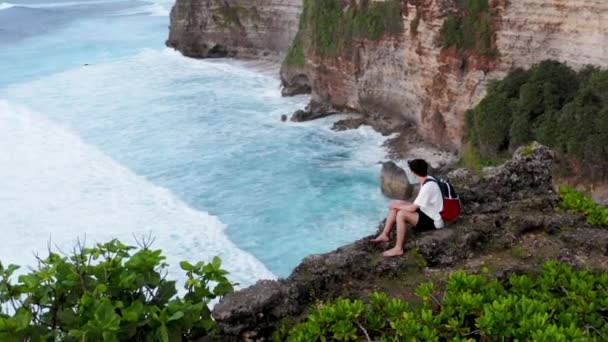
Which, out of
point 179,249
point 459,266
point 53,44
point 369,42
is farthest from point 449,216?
point 53,44

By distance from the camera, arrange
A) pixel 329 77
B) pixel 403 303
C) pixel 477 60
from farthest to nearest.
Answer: pixel 329 77 < pixel 477 60 < pixel 403 303

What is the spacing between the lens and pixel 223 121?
31078mm

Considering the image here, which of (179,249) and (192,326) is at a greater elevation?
(192,326)

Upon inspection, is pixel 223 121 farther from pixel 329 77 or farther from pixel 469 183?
pixel 469 183

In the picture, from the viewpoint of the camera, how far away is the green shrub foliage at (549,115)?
17.6 metres

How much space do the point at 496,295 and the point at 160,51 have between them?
45.6 meters

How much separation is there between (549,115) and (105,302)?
16.4 m

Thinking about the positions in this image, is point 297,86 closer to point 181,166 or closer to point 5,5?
point 181,166

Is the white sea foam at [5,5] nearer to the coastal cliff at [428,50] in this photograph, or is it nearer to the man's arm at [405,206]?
the coastal cliff at [428,50]

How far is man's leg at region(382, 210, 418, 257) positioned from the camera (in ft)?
25.1

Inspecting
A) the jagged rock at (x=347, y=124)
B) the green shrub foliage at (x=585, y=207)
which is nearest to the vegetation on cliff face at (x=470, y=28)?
the jagged rock at (x=347, y=124)

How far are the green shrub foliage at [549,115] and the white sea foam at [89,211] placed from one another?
342 inches

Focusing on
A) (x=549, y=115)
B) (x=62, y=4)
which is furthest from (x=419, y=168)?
(x=62, y=4)

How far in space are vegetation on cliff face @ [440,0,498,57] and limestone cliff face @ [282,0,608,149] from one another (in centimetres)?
22
